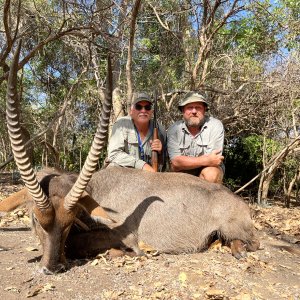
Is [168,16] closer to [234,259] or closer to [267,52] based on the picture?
[267,52]

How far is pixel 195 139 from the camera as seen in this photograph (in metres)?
7.52

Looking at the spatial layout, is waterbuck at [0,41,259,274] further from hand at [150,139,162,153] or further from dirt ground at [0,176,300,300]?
hand at [150,139,162,153]

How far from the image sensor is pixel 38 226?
4.77 m

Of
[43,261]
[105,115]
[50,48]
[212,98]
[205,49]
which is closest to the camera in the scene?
[105,115]

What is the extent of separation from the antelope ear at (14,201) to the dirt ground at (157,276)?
0.67 metres

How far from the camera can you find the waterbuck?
461cm

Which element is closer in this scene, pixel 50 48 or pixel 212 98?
pixel 212 98

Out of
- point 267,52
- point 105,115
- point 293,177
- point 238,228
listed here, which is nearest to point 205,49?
point 267,52

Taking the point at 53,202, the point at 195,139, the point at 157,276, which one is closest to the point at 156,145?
the point at 195,139

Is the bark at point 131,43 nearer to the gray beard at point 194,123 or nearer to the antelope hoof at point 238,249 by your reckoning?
the gray beard at point 194,123

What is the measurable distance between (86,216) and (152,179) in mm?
1083

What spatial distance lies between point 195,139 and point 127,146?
4.16 feet

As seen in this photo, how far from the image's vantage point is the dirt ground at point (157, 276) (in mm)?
4090

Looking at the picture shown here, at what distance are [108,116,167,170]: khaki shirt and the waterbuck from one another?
682mm
